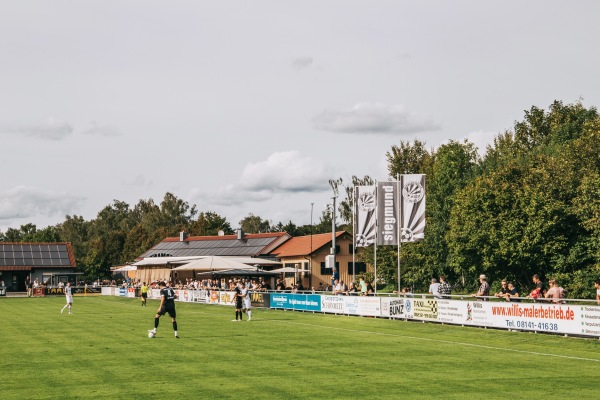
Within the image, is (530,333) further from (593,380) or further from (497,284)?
(497,284)

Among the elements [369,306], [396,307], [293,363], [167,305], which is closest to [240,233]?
[369,306]

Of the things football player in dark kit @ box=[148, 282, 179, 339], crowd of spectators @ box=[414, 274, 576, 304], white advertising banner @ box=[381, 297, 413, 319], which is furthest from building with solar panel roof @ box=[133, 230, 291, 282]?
football player in dark kit @ box=[148, 282, 179, 339]

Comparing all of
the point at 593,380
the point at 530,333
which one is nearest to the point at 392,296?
the point at 530,333

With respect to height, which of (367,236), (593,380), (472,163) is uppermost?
(472,163)

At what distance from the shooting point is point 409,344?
86.2ft

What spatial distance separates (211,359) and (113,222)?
17210 centimetres

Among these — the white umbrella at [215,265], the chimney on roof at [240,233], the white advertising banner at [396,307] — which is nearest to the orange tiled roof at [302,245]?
the chimney on roof at [240,233]

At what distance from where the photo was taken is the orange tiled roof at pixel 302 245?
3486 inches

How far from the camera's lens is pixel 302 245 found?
303 ft

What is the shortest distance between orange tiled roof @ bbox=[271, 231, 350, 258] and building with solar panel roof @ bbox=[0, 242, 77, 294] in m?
24.3

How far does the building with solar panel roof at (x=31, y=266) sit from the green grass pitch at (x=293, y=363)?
63753 millimetres

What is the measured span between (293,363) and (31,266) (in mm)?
80596

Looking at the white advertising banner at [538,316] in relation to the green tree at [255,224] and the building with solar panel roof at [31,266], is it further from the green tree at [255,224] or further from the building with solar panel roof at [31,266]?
the green tree at [255,224]

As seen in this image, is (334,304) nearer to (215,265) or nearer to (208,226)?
(215,265)
